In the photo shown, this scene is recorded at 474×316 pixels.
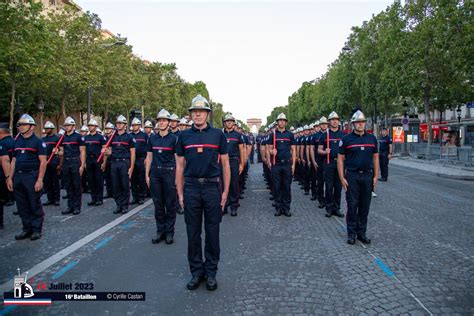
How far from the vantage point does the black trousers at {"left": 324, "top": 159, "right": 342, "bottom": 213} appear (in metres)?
8.48

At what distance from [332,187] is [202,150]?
4686mm

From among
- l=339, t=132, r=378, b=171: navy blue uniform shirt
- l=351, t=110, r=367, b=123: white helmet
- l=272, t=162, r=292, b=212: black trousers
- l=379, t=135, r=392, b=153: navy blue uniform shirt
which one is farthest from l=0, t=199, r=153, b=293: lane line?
l=379, t=135, r=392, b=153: navy blue uniform shirt

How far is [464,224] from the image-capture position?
764 cm

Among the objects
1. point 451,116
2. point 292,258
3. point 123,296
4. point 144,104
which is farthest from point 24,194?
point 451,116

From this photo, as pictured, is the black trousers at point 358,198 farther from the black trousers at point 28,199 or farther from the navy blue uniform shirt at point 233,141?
the black trousers at point 28,199

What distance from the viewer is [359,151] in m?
6.30

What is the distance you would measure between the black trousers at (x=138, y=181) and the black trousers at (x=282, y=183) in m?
3.86

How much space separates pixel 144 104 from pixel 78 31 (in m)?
17.0

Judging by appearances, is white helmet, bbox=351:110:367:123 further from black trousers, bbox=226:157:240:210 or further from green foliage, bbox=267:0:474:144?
green foliage, bbox=267:0:474:144

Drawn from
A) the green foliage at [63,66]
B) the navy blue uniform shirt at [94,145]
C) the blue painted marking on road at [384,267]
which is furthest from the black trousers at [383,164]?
the green foliage at [63,66]

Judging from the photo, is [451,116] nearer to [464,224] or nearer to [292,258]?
[464,224]

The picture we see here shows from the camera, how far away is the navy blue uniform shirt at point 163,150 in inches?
263

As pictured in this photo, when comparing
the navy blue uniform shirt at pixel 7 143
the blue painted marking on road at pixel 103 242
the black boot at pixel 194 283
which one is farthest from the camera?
the navy blue uniform shirt at pixel 7 143
